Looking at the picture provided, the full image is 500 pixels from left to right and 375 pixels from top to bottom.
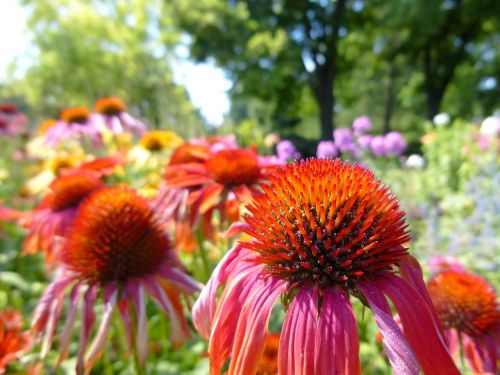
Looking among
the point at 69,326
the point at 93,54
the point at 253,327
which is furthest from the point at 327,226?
the point at 93,54

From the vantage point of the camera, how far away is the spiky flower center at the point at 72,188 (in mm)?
1473

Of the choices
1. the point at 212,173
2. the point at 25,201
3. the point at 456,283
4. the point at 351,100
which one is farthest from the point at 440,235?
the point at 351,100

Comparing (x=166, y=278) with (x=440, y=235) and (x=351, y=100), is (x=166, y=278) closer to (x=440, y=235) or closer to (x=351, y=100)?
(x=440, y=235)

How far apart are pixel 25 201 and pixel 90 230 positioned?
2.95 meters

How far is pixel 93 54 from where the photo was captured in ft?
52.6

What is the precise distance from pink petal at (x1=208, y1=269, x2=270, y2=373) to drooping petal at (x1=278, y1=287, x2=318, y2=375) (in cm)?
9

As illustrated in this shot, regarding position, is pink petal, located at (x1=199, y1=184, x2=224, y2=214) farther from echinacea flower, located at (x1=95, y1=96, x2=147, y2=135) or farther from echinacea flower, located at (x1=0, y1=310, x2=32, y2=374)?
echinacea flower, located at (x1=95, y1=96, x2=147, y2=135)

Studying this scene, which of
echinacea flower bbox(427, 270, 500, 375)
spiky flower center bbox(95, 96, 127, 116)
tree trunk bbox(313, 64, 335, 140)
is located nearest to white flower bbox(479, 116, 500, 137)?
spiky flower center bbox(95, 96, 127, 116)

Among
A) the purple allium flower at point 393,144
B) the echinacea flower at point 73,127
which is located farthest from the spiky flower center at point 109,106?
the purple allium flower at point 393,144

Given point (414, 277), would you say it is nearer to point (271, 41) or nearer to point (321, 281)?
point (321, 281)

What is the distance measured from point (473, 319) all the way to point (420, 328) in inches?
20.8

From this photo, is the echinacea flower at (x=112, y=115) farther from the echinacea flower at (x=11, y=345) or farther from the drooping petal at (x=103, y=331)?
the drooping petal at (x=103, y=331)

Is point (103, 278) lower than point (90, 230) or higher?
lower

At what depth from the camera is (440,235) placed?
284cm
